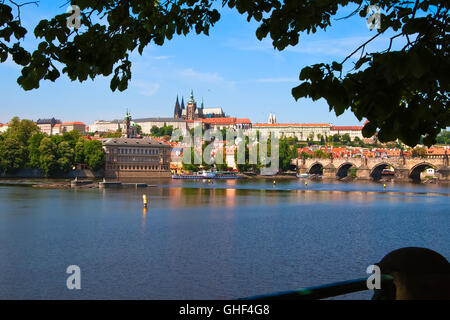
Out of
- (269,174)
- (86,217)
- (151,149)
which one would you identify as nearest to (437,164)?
(269,174)

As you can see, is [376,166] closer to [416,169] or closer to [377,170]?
[377,170]

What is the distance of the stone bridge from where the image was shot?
8952cm

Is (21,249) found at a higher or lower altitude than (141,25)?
lower

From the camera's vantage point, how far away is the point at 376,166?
317 ft

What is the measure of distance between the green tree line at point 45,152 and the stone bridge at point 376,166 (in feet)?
137

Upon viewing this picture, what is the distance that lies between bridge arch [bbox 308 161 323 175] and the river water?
70491 mm

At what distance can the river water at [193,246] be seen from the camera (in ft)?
48.2

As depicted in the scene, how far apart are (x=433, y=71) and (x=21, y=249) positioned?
18626 mm

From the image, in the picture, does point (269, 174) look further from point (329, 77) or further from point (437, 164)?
point (329, 77)

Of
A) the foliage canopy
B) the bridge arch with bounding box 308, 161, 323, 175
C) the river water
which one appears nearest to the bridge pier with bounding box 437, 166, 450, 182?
the bridge arch with bounding box 308, 161, 323, 175

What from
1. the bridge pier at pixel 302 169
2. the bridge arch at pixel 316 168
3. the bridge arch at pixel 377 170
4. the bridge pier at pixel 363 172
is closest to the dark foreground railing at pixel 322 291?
the bridge arch at pixel 377 170

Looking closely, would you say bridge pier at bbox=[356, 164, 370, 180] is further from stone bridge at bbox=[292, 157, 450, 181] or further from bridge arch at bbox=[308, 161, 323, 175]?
bridge arch at bbox=[308, 161, 323, 175]

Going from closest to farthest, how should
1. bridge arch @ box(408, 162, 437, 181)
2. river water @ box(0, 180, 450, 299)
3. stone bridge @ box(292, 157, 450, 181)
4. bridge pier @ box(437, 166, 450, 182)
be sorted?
river water @ box(0, 180, 450, 299)
bridge pier @ box(437, 166, 450, 182)
stone bridge @ box(292, 157, 450, 181)
bridge arch @ box(408, 162, 437, 181)
